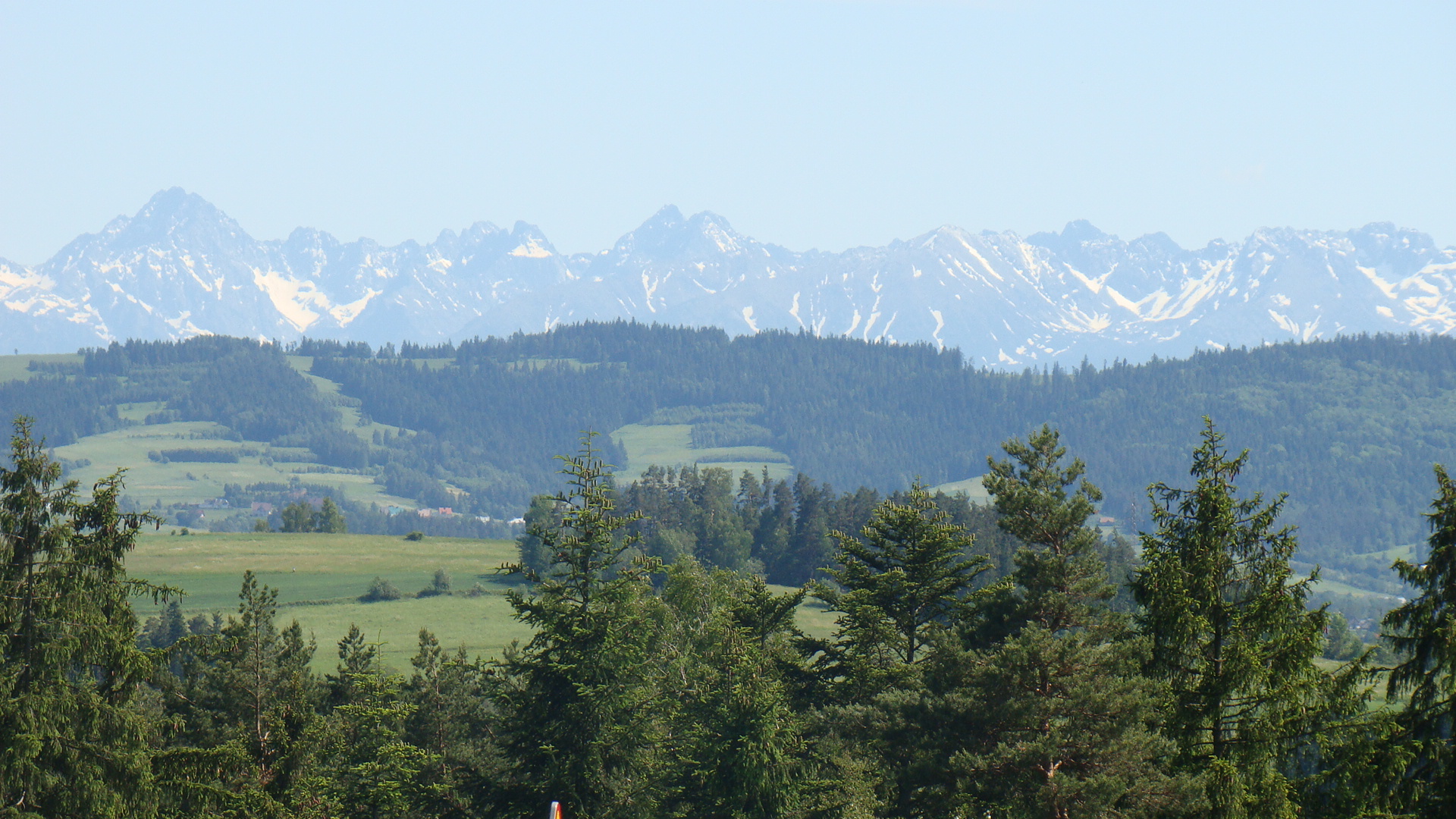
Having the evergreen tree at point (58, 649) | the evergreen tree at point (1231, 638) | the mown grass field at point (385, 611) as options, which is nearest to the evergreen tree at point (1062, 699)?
the evergreen tree at point (1231, 638)

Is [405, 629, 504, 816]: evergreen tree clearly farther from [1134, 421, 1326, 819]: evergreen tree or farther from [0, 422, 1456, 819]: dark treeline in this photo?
[1134, 421, 1326, 819]: evergreen tree

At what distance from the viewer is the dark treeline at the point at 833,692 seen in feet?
94.9

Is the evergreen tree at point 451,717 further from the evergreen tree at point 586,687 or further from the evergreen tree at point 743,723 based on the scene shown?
the evergreen tree at point 743,723

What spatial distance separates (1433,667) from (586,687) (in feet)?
103

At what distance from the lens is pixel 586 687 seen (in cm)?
4938

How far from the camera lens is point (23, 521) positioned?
34094mm

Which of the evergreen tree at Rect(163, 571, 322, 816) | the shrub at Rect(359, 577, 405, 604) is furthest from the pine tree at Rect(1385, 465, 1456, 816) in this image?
the shrub at Rect(359, 577, 405, 604)

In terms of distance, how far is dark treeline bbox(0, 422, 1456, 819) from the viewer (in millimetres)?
28938

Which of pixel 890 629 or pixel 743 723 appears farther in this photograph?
pixel 890 629

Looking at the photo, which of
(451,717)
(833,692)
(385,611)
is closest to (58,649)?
(833,692)

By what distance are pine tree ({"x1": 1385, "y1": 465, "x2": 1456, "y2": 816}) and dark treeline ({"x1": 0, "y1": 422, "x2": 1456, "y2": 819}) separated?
0.06 metres

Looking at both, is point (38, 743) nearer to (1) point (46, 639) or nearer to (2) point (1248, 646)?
(1) point (46, 639)

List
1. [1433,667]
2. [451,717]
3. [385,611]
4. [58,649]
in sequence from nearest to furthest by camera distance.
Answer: [1433,667] < [58,649] < [451,717] < [385,611]

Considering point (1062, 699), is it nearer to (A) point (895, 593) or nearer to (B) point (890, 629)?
(B) point (890, 629)
